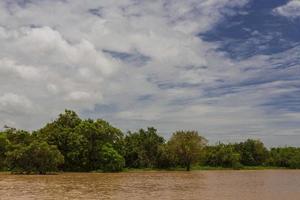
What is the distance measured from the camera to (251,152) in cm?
10019

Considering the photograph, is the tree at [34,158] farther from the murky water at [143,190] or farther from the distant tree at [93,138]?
the murky water at [143,190]

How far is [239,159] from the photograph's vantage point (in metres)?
96.6

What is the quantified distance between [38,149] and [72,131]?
1141 centimetres

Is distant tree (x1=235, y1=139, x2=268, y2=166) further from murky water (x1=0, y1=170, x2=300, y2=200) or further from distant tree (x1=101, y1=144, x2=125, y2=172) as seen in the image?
murky water (x1=0, y1=170, x2=300, y2=200)

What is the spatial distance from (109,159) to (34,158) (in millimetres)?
13941

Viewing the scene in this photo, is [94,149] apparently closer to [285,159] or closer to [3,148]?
[3,148]

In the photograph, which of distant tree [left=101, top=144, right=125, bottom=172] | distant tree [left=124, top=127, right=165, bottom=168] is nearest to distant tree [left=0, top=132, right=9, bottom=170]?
distant tree [left=101, top=144, right=125, bottom=172]

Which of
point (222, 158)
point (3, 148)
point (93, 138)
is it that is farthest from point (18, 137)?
point (222, 158)

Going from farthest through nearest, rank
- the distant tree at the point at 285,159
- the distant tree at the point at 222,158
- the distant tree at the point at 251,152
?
1. the distant tree at the point at 285,159
2. the distant tree at the point at 251,152
3. the distant tree at the point at 222,158

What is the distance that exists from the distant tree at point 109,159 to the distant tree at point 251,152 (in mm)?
39750

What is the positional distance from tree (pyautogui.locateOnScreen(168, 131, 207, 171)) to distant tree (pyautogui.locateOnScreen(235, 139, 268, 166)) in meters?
24.5

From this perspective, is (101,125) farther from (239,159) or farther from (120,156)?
(239,159)

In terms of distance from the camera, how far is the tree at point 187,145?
76500 millimetres

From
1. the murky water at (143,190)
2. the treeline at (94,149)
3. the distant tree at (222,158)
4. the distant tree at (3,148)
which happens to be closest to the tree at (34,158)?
the treeline at (94,149)
